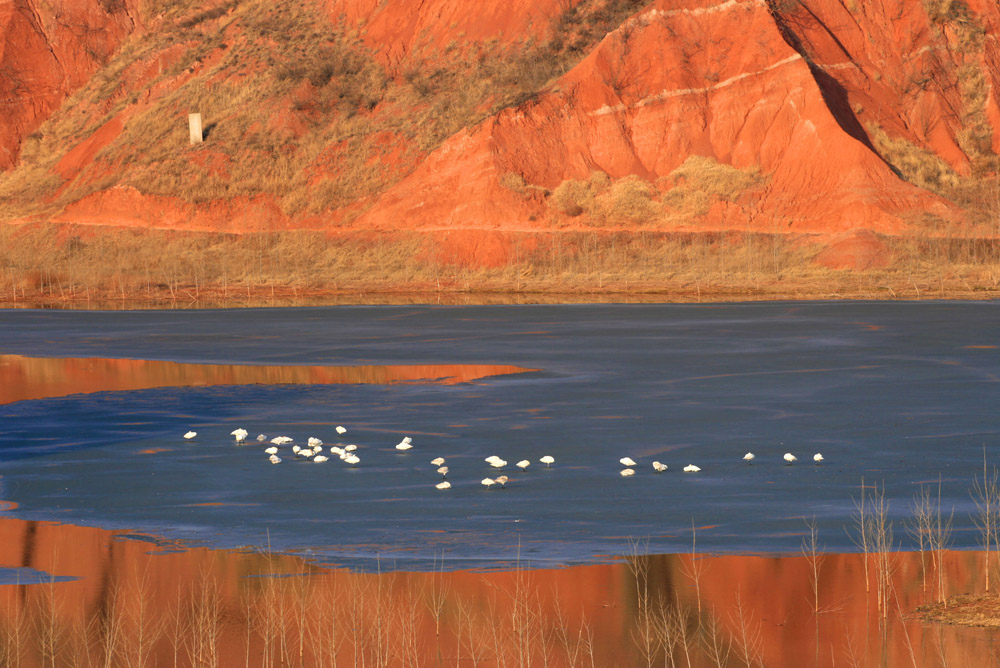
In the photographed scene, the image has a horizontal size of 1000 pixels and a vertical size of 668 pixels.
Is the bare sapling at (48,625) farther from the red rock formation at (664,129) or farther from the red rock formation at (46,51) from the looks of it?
the red rock formation at (46,51)

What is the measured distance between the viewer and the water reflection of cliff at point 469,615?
9.87 metres

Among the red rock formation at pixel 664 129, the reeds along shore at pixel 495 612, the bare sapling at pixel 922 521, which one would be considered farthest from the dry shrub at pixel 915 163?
the reeds along shore at pixel 495 612

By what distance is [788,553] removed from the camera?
12.5 metres

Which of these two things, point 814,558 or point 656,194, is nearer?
point 814,558

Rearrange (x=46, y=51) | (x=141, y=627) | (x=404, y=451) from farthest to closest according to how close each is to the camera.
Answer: (x=46, y=51)
(x=404, y=451)
(x=141, y=627)

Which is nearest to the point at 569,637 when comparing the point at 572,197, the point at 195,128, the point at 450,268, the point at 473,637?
the point at 473,637

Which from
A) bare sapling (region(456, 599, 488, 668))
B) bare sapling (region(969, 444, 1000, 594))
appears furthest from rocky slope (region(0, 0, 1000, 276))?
bare sapling (region(456, 599, 488, 668))

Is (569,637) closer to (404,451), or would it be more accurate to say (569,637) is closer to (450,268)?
(404,451)

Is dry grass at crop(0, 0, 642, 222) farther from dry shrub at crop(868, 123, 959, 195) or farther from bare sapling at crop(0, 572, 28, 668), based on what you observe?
bare sapling at crop(0, 572, 28, 668)

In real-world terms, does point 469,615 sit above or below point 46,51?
below

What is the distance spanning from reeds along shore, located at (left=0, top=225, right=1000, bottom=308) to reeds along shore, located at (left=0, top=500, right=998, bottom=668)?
1569 inches

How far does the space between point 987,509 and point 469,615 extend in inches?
193

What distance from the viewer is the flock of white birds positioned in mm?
16312

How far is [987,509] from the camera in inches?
485
